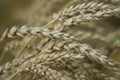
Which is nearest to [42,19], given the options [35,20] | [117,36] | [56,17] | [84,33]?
[35,20]

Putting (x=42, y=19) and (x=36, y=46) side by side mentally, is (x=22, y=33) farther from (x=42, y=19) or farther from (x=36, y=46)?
(x=42, y=19)

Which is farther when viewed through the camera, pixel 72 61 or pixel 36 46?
pixel 36 46

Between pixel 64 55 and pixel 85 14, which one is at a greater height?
pixel 85 14

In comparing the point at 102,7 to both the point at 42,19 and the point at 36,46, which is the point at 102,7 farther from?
the point at 42,19

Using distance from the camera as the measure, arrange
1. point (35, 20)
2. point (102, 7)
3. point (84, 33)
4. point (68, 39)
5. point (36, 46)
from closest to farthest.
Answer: point (68, 39) → point (102, 7) → point (36, 46) → point (84, 33) → point (35, 20)

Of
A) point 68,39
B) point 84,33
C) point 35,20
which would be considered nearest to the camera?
point 68,39

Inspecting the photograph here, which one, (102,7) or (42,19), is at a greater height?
(42,19)

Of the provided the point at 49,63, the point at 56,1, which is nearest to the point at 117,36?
the point at 56,1

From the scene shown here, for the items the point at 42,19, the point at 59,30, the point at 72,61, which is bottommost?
the point at 72,61

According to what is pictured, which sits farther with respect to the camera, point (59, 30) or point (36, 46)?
point (36, 46)
